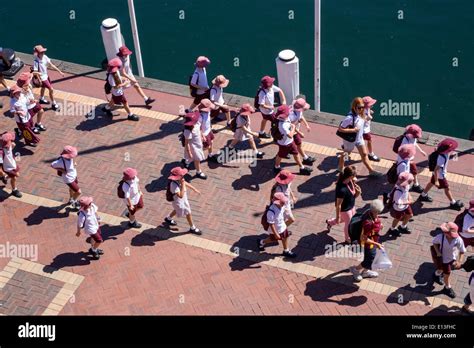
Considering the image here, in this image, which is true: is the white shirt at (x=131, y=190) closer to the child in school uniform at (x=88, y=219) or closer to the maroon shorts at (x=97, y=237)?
the child in school uniform at (x=88, y=219)

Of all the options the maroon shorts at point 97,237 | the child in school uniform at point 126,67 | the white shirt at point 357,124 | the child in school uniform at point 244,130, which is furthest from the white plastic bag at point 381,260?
the child in school uniform at point 126,67

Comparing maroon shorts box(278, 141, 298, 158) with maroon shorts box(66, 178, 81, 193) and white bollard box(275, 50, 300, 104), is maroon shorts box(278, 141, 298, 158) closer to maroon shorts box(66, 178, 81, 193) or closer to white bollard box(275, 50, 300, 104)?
white bollard box(275, 50, 300, 104)

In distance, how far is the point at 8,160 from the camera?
51.0ft

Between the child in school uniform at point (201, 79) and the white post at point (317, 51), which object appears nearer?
the child in school uniform at point (201, 79)

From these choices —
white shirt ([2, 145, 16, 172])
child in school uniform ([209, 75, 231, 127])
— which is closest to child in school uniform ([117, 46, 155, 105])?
child in school uniform ([209, 75, 231, 127])

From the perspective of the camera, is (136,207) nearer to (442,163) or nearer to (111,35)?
(442,163)

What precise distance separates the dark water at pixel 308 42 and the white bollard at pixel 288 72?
2.77 metres

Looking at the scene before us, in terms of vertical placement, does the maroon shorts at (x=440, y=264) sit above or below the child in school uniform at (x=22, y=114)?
below

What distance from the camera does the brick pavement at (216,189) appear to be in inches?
583

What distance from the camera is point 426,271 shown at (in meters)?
14.4

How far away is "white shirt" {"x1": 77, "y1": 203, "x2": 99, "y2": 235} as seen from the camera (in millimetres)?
14109

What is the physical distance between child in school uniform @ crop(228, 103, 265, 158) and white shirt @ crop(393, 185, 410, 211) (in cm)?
338
